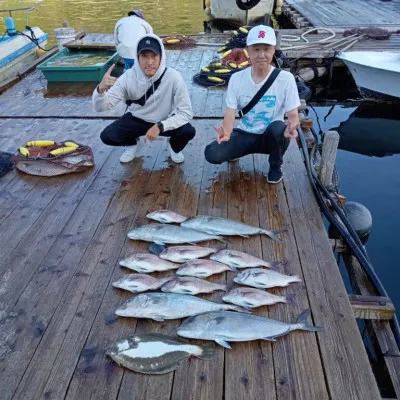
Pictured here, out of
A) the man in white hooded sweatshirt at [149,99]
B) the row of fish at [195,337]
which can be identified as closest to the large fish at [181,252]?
the row of fish at [195,337]

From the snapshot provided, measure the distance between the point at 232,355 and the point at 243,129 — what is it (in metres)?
2.40

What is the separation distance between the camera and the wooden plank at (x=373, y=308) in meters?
2.74

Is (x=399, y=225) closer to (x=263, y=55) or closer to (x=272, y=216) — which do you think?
(x=272, y=216)

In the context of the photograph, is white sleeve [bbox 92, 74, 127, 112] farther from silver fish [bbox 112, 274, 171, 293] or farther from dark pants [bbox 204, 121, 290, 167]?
silver fish [bbox 112, 274, 171, 293]

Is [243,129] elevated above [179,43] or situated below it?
above

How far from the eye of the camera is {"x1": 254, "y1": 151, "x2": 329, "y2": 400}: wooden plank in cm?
205

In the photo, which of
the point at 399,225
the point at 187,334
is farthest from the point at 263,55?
the point at 399,225

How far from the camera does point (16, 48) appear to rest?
34.5 feet

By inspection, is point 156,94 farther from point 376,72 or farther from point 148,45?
point 376,72

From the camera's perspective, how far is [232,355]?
222cm

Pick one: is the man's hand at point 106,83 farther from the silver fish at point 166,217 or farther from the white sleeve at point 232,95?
the silver fish at point 166,217

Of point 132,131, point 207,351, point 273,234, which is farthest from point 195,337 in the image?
point 132,131

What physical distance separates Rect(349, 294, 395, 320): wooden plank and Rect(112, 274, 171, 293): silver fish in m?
1.35

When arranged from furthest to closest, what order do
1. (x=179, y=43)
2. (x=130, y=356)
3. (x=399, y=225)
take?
(x=179, y=43) < (x=399, y=225) < (x=130, y=356)
